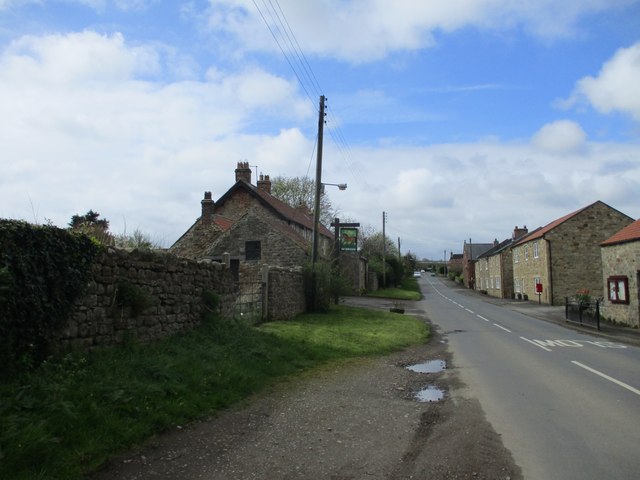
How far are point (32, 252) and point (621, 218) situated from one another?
4425cm

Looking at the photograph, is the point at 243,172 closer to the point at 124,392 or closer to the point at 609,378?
the point at 609,378

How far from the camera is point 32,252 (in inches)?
254

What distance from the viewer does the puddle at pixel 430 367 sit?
39.1 feet

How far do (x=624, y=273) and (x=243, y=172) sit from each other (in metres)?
27.7

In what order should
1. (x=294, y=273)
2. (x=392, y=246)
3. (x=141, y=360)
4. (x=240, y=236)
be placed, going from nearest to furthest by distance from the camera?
(x=141, y=360), (x=294, y=273), (x=240, y=236), (x=392, y=246)

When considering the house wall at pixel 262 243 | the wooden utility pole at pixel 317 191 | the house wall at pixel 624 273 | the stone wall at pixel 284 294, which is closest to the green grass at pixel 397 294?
the house wall at pixel 262 243

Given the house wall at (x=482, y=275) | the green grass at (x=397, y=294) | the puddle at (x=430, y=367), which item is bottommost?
the puddle at (x=430, y=367)

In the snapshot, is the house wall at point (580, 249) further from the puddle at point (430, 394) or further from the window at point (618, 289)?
the puddle at point (430, 394)

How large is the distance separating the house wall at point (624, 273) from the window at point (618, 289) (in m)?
0.19

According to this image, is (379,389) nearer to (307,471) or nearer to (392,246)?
(307,471)

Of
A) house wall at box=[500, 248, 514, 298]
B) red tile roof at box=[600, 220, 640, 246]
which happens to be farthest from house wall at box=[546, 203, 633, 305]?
red tile roof at box=[600, 220, 640, 246]

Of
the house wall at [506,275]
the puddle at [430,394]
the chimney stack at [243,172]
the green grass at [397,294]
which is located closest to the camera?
the puddle at [430,394]

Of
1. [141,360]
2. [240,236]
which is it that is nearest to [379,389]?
[141,360]

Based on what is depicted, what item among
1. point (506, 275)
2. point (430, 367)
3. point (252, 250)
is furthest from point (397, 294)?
point (430, 367)
